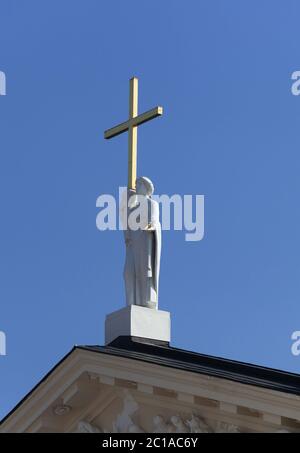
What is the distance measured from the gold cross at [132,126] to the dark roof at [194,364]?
285cm

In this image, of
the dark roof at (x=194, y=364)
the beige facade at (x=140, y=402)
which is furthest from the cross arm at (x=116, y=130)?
the beige facade at (x=140, y=402)

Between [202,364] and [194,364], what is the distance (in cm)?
25

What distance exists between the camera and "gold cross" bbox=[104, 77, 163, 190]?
68.8 ft

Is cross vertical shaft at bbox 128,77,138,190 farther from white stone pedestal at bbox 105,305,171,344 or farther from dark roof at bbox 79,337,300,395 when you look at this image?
dark roof at bbox 79,337,300,395

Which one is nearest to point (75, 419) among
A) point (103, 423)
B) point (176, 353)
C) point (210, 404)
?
point (103, 423)

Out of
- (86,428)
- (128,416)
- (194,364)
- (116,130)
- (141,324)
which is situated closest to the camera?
(194,364)

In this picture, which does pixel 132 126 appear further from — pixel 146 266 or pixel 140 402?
pixel 140 402

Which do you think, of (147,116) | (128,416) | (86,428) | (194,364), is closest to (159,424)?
(128,416)

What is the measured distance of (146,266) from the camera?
802 inches

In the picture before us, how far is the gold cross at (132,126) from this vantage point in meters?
21.0

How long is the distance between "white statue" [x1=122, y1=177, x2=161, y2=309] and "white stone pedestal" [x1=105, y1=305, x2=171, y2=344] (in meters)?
0.24

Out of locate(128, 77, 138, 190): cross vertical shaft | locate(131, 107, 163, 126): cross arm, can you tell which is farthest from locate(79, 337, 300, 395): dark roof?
locate(131, 107, 163, 126): cross arm

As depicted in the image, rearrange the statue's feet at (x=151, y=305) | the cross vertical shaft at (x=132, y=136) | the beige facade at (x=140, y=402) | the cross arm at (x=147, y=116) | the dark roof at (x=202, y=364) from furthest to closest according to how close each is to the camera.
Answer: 1. the cross vertical shaft at (x=132, y=136)
2. the cross arm at (x=147, y=116)
3. the statue's feet at (x=151, y=305)
4. the dark roof at (x=202, y=364)
5. the beige facade at (x=140, y=402)

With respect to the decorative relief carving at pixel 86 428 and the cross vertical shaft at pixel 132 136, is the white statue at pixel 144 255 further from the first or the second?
the decorative relief carving at pixel 86 428
